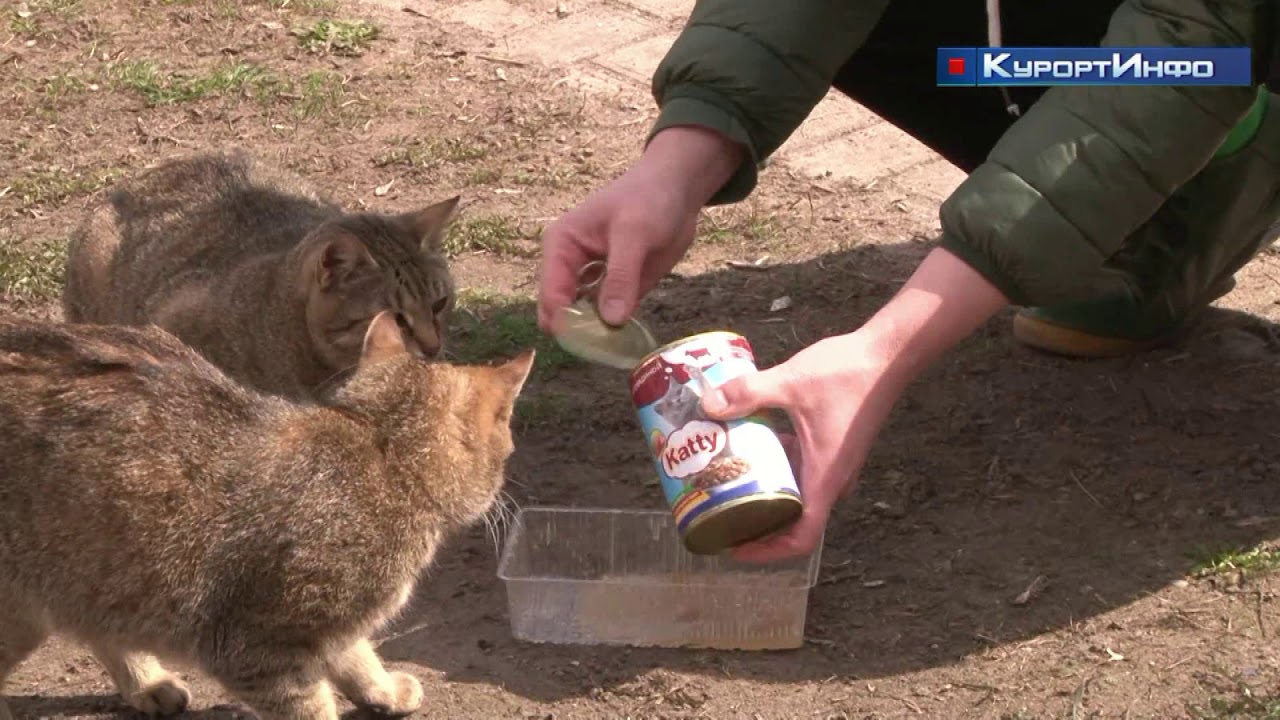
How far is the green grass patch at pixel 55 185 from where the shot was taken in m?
5.88

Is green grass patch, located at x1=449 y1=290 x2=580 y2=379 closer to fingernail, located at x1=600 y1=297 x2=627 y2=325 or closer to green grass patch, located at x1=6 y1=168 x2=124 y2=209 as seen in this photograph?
fingernail, located at x1=600 y1=297 x2=627 y2=325

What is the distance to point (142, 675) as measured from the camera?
368 centimetres

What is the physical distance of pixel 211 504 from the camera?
3.23 meters

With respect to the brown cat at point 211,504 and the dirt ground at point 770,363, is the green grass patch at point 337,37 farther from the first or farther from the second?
the brown cat at point 211,504

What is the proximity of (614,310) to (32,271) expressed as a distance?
2611 millimetres

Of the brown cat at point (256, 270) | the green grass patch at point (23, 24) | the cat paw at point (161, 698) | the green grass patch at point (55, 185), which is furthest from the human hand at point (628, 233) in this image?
the green grass patch at point (23, 24)

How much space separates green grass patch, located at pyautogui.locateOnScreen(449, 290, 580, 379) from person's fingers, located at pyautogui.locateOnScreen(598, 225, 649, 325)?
1.30m

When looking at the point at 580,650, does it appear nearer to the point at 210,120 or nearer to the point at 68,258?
the point at 68,258

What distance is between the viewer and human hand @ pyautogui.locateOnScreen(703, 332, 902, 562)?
3.18m

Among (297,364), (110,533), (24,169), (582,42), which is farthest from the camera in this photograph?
(582,42)

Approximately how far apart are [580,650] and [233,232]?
1.77m

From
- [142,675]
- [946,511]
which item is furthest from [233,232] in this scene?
[946,511]

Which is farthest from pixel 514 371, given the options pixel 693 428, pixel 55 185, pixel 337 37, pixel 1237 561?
pixel 337 37

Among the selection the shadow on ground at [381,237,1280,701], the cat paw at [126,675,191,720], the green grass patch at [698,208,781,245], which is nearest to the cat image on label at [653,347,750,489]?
the shadow on ground at [381,237,1280,701]
